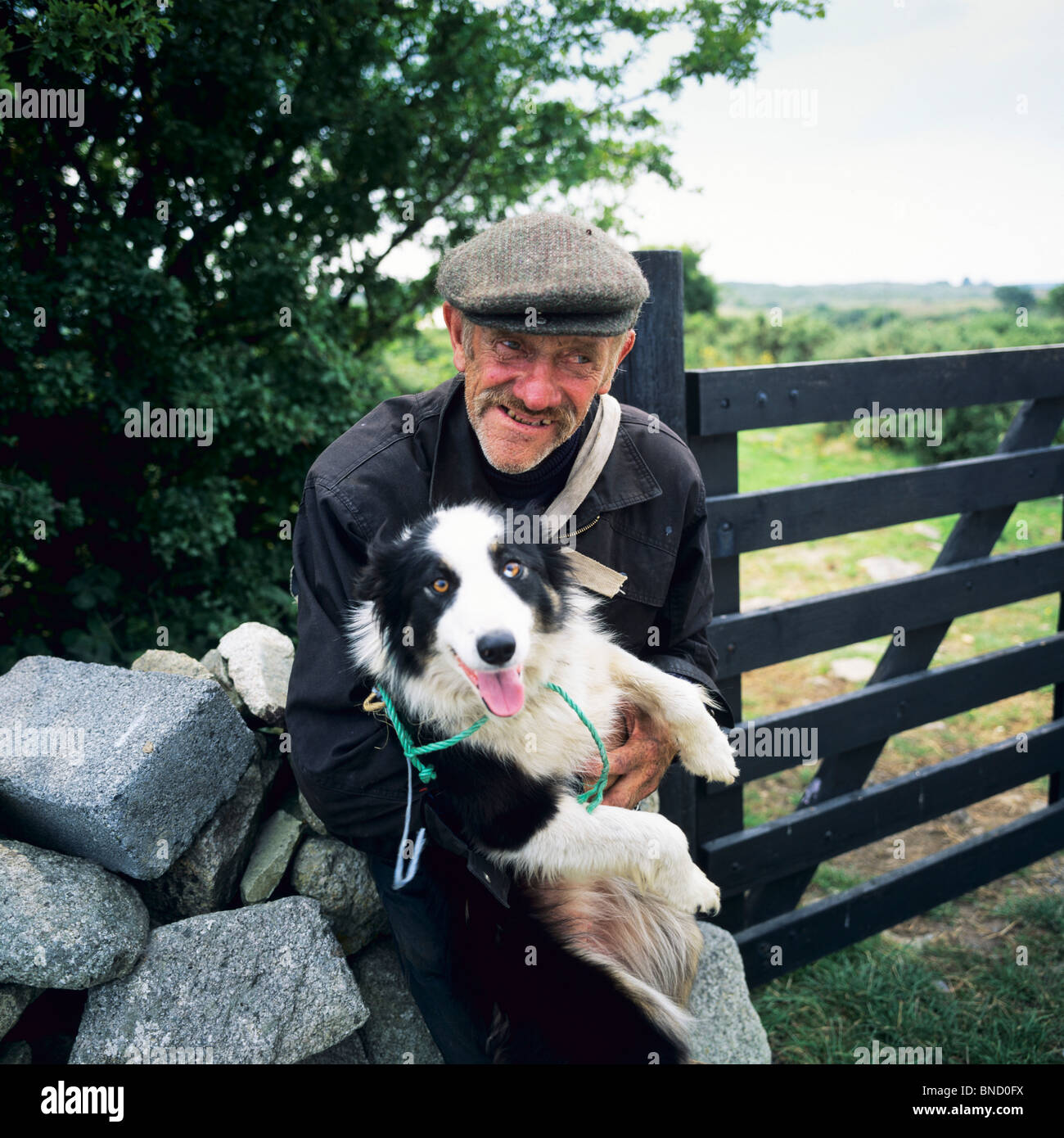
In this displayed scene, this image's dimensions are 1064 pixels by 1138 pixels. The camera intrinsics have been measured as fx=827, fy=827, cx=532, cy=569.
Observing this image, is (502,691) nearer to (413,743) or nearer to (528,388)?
(413,743)

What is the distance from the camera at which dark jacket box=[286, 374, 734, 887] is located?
2168 mm

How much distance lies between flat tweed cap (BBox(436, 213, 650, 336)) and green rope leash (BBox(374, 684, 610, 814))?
983 millimetres

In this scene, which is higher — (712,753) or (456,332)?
(456,332)

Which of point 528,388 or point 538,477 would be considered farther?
point 538,477

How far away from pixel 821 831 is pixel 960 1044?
36.1 inches

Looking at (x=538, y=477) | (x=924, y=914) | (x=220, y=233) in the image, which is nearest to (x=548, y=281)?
(x=538, y=477)

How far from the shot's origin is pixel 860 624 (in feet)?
11.7

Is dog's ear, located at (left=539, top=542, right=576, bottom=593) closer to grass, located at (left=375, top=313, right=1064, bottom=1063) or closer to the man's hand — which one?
the man's hand

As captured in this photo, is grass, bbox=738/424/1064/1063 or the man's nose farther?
grass, bbox=738/424/1064/1063

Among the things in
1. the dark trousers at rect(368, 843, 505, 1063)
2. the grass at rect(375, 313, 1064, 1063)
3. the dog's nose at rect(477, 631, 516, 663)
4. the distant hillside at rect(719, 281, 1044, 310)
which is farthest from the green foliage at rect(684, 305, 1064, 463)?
the dog's nose at rect(477, 631, 516, 663)

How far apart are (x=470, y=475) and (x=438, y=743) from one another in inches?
33.0

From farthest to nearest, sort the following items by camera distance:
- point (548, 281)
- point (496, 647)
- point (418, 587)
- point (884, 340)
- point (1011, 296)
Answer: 1. point (1011, 296)
2. point (884, 340)
3. point (548, 281)
4. point (418, 587)
5. point (496, 647)

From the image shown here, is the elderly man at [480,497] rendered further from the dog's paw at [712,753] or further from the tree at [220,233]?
the tree at [220,233]

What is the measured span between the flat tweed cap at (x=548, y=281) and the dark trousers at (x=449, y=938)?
1.45 meters
